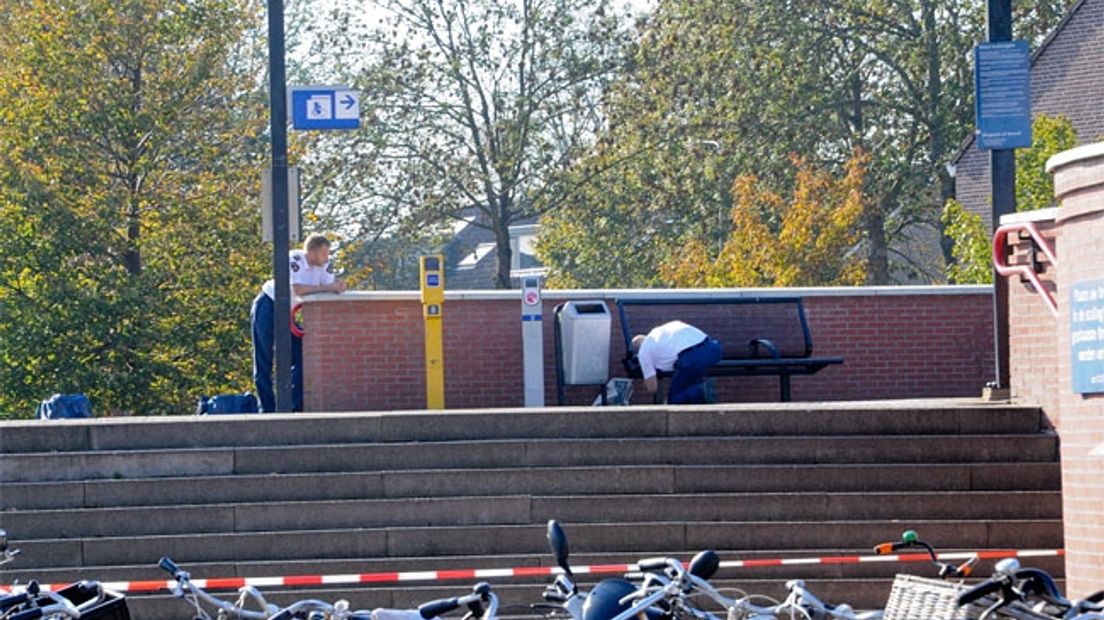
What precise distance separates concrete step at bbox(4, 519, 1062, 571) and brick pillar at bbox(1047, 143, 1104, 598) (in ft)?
4.70

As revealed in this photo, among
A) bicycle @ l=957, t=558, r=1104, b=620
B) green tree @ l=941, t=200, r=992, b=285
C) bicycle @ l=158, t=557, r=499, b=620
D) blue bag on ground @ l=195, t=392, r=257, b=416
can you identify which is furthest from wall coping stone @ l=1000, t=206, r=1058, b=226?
green tree @ l=941, t=200, r=992, b=285

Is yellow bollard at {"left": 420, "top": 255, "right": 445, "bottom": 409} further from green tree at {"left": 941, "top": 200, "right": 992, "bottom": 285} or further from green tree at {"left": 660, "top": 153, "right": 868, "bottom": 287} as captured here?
green tree at {"left": 660, "top": 153, "right": 868, "bottom": 287}

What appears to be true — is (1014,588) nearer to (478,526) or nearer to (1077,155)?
(1077,155)

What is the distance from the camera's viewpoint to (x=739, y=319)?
61.2 feet

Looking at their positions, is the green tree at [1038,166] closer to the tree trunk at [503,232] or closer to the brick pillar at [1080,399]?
the tree trunk at [503,232]

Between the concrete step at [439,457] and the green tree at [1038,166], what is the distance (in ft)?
61.6

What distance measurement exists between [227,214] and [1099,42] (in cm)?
1866

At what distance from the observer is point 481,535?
13.3 meters

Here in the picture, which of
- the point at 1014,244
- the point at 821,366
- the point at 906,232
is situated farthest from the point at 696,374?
the point at 906,232

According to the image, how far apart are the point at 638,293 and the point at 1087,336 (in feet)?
22.8

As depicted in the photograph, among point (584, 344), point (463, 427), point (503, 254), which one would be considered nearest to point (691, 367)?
point (584, 344)

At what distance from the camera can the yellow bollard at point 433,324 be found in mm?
16906

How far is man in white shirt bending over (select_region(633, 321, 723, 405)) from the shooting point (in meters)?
16.4

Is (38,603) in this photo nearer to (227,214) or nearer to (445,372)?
(445,372)
